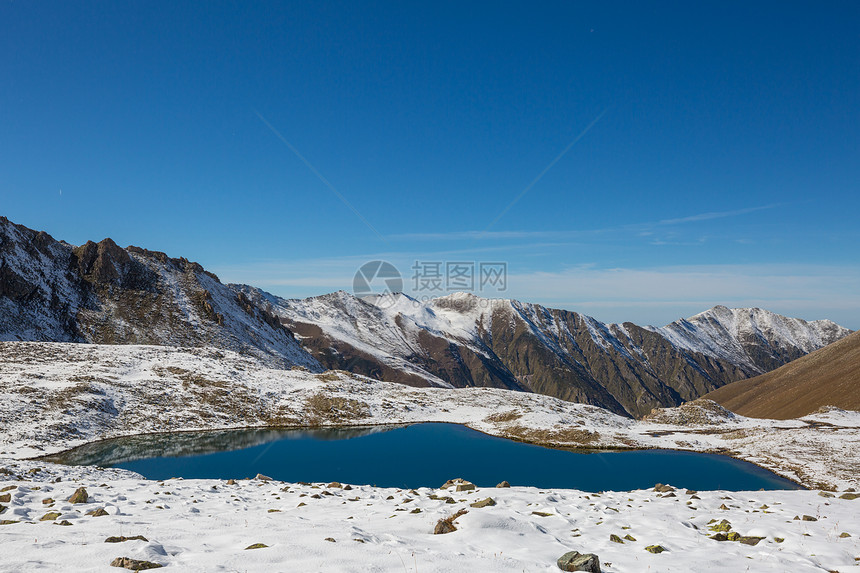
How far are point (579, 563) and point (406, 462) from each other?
38.8m

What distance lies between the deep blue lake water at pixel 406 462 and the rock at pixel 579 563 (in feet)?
94.0

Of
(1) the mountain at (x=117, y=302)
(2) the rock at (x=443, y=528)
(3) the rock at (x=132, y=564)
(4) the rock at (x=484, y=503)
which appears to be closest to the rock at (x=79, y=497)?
(3) the rock at (x=132, y=564)

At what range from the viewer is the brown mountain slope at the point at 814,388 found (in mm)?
130875

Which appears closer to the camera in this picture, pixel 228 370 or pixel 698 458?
pixel 698 458

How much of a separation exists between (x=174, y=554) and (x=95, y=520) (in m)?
6.53

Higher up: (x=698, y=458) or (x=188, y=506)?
(x=188, y=506)

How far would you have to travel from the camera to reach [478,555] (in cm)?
1264

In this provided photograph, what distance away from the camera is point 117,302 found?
401 feet

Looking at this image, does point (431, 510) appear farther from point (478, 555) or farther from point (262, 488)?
point (262, 488)

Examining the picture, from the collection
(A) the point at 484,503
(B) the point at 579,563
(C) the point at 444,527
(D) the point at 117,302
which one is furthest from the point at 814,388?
(D) the point at 117,302

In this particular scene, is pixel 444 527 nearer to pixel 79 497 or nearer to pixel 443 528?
pixel 443 528

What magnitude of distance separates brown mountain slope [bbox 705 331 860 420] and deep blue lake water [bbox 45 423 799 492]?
357ft

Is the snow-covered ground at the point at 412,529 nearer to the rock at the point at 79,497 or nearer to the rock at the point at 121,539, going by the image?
the rock at the point at 121,539

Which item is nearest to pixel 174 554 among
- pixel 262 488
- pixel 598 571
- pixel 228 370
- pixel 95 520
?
pixel 95 520
